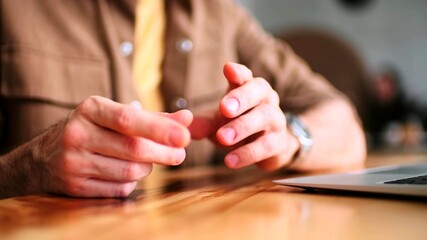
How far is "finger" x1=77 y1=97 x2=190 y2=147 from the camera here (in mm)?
426

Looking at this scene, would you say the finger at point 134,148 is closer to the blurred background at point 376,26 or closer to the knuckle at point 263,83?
the knuckle at point 263,83

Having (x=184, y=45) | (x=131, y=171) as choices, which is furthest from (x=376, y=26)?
(x=131, y=171)

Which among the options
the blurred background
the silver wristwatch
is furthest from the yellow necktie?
the blurred background

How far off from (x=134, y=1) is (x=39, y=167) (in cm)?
54

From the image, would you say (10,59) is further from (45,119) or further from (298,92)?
(298,92)

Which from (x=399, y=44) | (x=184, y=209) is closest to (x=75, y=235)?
(x=184, y=209)

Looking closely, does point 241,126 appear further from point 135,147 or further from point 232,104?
point 135,147

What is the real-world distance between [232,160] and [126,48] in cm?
47

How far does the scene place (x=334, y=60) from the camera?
2.11m

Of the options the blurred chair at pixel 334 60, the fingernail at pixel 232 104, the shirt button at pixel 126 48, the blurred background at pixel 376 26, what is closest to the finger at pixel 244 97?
the fingernail at pixel 232 104

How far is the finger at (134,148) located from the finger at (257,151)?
0.13m

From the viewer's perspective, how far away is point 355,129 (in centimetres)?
102

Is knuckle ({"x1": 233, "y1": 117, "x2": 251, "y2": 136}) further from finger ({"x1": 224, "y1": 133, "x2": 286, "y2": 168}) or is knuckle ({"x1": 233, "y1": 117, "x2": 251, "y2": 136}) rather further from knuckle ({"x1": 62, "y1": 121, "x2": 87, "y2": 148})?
knuckle ({"x1": 62, "y1": 121, "x2": 87, "y2": 148})

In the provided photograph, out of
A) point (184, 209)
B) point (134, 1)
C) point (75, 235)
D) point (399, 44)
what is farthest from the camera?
point (399, 44)
